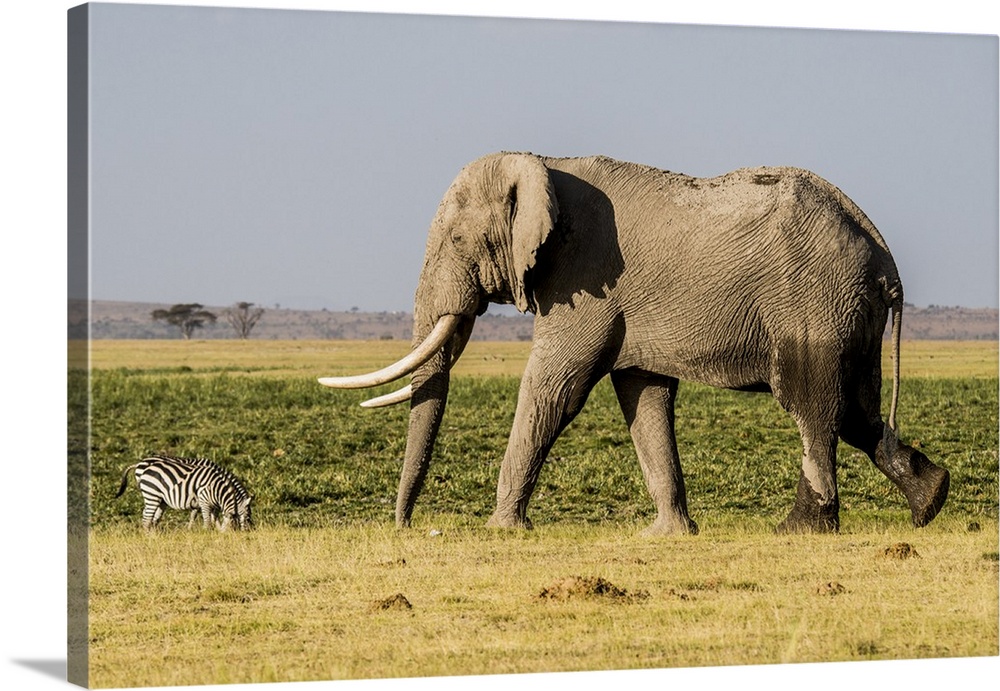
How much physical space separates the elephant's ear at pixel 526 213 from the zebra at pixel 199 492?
122 inches

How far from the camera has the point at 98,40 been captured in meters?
11.8

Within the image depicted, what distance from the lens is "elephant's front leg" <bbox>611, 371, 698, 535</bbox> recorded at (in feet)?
48.8

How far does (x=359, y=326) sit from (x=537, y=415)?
2516 inches

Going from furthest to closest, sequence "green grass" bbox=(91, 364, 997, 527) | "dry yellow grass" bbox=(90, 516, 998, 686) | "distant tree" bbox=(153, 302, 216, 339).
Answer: "distant tree" bbox=(153, 302, 216, 339)
"green grass" bbox=(91, 364, 997, 527)
"dry yellow grass" bbox=(90, 516, 998, 686)

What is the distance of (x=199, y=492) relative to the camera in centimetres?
1551

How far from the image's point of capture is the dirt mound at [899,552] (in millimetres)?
13938

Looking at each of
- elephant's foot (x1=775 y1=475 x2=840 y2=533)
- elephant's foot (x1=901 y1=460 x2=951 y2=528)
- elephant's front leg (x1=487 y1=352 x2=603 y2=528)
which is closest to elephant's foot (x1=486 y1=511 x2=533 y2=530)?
elephant's front leg (x1=487 y1=352 x2=603 y2=528)

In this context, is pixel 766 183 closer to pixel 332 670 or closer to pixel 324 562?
pixel 324 562

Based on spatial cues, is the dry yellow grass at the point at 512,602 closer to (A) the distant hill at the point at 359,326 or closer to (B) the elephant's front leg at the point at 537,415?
(B) the elephant's front leg at the point at 537,415

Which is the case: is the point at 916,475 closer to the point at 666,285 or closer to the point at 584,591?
the point at 666,285

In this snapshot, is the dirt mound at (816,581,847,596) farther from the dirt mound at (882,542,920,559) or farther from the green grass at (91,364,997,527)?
the green grass at (91,364,997,527)

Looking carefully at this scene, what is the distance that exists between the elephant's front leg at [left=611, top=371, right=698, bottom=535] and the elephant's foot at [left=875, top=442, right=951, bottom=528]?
169cm

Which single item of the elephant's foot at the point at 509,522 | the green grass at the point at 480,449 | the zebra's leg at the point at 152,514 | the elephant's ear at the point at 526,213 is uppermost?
the elephant's ear at the point at 526,213

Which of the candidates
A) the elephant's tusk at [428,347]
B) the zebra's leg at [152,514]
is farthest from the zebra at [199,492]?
the elephant's tusk at [428,347]
